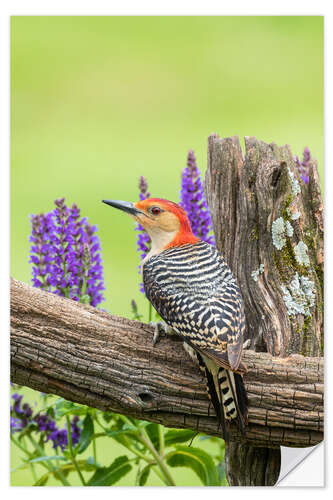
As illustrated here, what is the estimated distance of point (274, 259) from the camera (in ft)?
9.65

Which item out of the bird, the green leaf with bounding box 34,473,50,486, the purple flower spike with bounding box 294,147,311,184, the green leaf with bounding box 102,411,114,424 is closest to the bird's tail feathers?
the bird

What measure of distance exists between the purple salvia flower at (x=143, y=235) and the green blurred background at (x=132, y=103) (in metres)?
0.14

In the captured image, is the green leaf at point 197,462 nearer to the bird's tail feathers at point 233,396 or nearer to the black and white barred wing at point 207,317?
the bird's tail feathers at point 233,396

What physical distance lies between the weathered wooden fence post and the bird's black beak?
18.3 inches

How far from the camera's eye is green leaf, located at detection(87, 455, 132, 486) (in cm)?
284

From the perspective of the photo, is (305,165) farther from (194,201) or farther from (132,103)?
(132,103)

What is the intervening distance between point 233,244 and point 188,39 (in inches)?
35.6

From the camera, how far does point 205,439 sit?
10.1ft

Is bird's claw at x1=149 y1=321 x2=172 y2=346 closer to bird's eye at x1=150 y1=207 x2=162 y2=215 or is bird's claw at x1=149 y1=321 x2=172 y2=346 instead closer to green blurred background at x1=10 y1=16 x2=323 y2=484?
green blurred background at x1=10 y1=16 x2=323 y2=484

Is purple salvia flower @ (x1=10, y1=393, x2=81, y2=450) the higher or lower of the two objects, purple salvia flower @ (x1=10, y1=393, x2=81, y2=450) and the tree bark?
the lower

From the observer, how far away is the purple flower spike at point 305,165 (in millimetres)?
2998

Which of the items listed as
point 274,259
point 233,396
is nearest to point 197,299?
point 233,396

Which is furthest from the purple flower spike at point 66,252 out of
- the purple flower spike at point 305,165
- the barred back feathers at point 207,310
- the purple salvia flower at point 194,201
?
the purple flower spike at point 305,165
